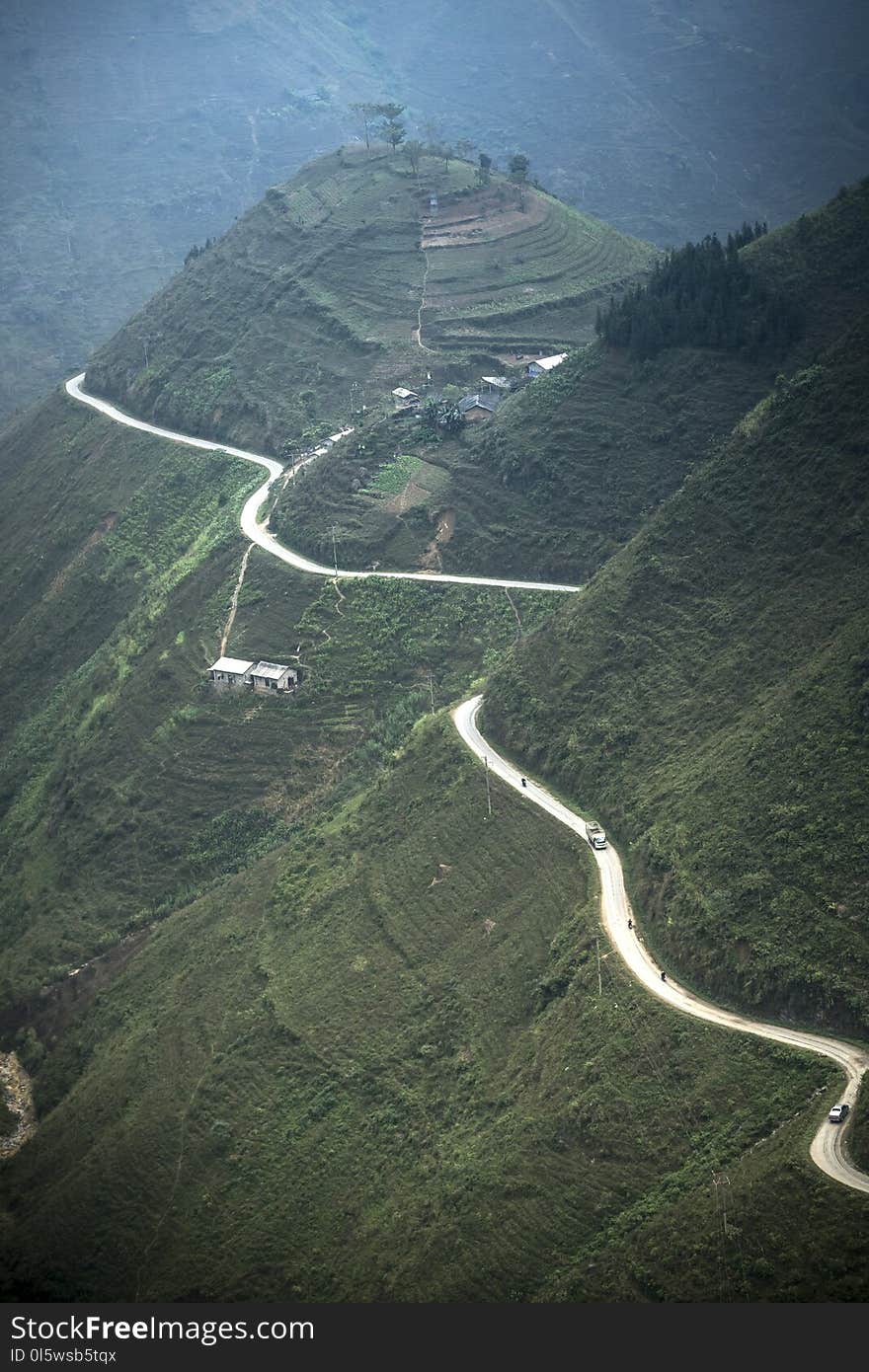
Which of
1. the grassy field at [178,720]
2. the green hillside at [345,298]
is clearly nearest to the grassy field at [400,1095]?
the grassy field at [178,720]

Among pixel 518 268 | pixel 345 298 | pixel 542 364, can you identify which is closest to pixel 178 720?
pixel 542 364

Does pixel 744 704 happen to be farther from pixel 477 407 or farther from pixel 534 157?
pixel 534 157

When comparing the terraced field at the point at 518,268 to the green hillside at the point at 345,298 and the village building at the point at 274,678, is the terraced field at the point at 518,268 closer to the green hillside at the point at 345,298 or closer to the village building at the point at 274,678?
the green hillside at the point at 345,298

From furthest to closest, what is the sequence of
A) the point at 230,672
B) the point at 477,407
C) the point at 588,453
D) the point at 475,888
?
the point at 477,407 < the point at 588,453 < the point at 230,672 < the point at 475,888

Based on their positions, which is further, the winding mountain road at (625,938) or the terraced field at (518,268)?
the terraced field at (518,268)

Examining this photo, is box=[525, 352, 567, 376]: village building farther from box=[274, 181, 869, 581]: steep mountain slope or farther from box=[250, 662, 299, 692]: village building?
box=[250, 662, 299, 692]: village building
